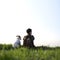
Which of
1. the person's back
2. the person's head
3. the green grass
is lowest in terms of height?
the green grass

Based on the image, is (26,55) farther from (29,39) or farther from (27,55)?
(29,39)

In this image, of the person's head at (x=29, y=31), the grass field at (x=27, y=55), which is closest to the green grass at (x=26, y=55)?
the grass field at (x=27, y=55)

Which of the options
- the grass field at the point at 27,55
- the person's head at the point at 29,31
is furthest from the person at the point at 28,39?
the grass field at the point at 27,55

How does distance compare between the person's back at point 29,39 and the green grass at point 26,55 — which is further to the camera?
the person's back at point 29,39

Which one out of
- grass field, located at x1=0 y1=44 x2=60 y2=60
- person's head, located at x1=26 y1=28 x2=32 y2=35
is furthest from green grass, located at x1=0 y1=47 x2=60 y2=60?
person's head, located at x1=26 y1=28 x2=32 y2=35

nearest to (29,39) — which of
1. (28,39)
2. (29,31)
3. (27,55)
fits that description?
(28,39)

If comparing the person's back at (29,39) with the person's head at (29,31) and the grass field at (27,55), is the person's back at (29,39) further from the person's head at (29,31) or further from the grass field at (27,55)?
the grass field at (27,55)

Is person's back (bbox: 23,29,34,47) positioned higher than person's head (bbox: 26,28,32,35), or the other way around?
person's head (bbox: 26,28,32,35)

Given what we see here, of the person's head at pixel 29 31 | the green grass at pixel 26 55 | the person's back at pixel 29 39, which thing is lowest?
the green grass at pixel 26 55

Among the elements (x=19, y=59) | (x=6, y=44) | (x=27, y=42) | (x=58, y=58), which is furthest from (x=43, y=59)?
(x=6, y=44)

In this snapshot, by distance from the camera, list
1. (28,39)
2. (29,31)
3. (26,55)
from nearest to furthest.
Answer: (26,55), (29,31), (28,39)

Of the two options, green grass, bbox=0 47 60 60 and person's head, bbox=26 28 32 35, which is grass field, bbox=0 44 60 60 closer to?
green grass, bbox=0 47 60 60

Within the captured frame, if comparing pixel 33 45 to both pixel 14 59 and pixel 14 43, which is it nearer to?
pixel 14 43

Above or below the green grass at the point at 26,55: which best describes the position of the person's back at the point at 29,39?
above
